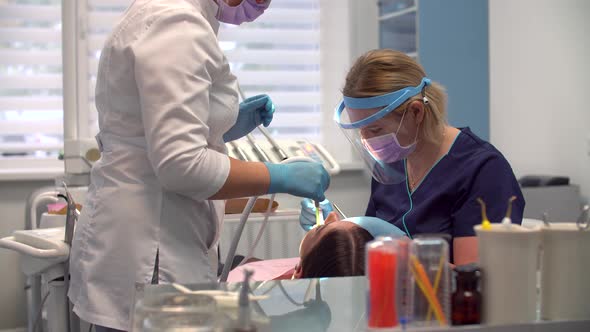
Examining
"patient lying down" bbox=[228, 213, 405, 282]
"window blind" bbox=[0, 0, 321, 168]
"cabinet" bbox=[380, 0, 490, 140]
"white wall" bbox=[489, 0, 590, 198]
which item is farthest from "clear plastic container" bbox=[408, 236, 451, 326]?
"window blind" bbox=[0, 0, 321, 168]

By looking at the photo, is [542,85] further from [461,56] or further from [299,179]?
[299,179]

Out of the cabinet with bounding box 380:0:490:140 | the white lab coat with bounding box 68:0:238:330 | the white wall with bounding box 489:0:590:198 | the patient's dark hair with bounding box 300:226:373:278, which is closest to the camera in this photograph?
the white lab coat with bounding box 68:0:238:330

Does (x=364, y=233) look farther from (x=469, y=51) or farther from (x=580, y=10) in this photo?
(x=469, y=51)

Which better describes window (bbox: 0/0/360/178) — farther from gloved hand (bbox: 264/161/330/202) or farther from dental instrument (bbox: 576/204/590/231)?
dental instrument (bbox: 576/204/590/231)

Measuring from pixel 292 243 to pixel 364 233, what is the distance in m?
1.35

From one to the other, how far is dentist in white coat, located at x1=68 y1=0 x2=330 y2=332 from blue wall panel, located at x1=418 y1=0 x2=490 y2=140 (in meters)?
2.14

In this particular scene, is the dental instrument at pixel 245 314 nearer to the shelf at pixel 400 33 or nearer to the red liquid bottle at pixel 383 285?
the red liquid bottle at pixel 383 285

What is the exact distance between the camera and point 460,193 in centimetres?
183

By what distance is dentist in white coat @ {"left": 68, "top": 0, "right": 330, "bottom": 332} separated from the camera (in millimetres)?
1288

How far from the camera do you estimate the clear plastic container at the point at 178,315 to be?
954mm

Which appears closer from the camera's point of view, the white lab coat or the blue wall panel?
the white lab coat

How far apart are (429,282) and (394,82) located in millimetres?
910

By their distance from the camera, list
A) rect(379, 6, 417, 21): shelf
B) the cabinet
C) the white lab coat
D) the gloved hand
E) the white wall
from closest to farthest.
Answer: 1. the white lab coat
2. the gloved hand
3. the white wall
4. the cabinet
5. rect(379, 6, 417, 21): shelf

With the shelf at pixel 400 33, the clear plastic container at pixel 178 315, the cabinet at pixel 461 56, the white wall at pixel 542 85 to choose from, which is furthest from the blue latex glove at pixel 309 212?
the shelf at pixel 400 33
